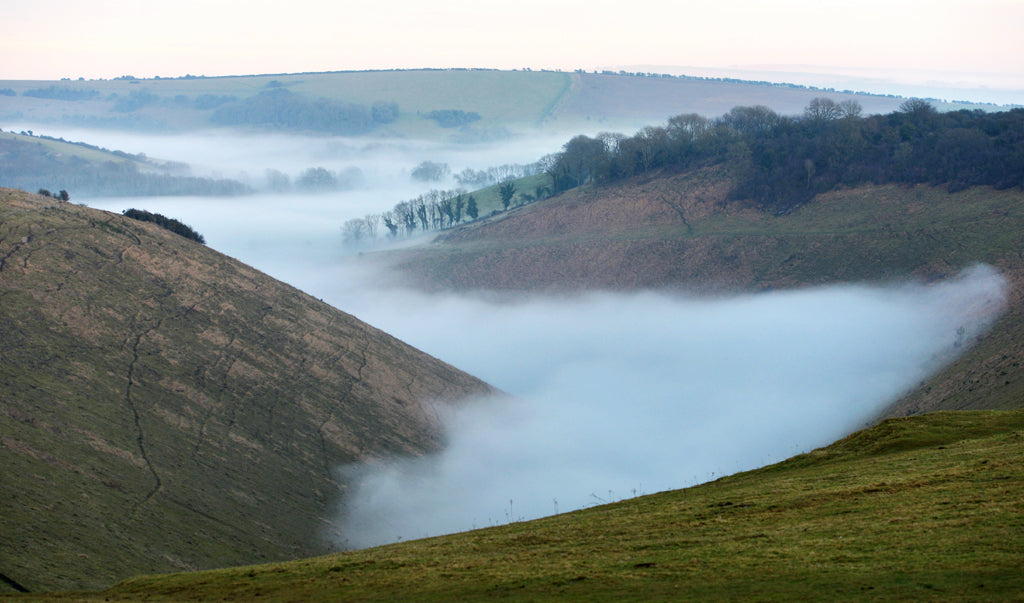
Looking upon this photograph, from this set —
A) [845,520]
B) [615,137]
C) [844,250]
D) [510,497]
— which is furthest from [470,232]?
[845,520]

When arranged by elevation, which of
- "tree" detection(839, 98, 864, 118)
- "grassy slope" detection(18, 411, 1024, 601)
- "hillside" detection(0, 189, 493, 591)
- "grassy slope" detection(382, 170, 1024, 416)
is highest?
"tree" detection(839, 98, 864, 118)

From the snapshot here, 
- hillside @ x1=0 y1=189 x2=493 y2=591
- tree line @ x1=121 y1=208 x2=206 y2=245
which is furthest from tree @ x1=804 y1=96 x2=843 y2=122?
tree line @ x1=121 y1=208 x2=206 y2=245

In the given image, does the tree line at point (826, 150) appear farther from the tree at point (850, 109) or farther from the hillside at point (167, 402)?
the hillside at point (167, 402)

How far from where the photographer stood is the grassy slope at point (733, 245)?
86.8 meters

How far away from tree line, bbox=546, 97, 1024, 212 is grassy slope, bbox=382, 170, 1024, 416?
3.51m

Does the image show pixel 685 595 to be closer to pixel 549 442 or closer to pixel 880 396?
pixel 549 442

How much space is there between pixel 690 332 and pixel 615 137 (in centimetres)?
7039

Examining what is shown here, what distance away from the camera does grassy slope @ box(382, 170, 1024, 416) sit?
86.8m

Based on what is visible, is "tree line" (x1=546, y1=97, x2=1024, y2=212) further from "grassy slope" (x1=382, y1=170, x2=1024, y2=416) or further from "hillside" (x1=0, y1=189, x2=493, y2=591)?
"hillside" (x1=0, y1=189, x2=493, y2=591)

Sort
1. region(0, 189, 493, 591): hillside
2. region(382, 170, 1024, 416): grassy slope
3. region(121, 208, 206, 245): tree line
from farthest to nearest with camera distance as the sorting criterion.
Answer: region(382, 170, 1024, 416): grassy slope < region(121, 208, 206, 245): tree line < region(0, 189, 493, 591): hillside

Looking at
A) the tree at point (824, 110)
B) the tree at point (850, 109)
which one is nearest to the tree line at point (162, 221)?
the tree at point (824, 110)

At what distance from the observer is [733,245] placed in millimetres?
117000

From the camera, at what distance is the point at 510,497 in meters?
50.3

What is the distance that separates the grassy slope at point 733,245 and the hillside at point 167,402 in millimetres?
39825
